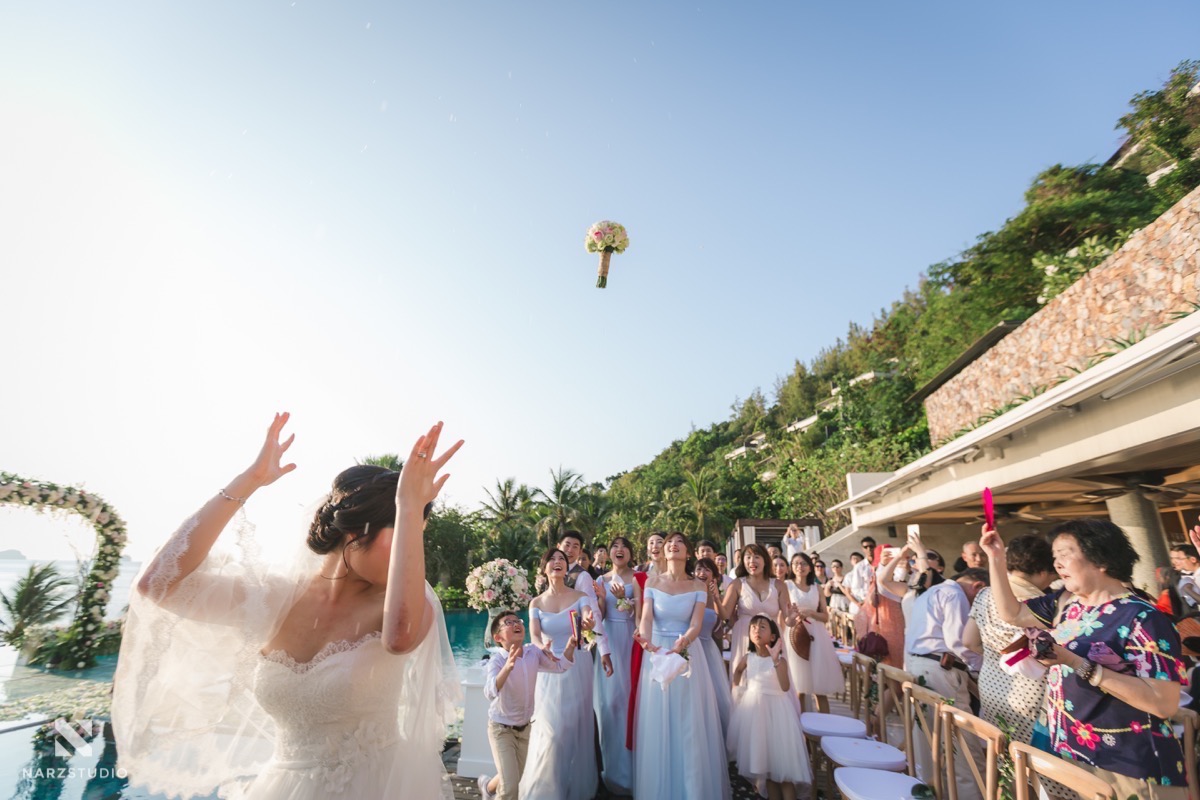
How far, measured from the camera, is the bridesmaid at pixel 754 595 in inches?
224

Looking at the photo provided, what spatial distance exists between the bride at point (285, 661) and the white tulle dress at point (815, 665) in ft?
19.0

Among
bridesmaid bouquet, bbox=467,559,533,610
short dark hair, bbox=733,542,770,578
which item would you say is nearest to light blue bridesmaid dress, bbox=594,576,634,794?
bridesmaid bouquet, bbox=467,559,533,610

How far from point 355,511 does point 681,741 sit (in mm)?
3747

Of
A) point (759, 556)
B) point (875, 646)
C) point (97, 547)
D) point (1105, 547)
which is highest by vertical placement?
point (97, 547)

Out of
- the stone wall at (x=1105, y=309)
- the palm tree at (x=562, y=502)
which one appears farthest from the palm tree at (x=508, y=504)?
the stone wall at (x=1105, y=309)

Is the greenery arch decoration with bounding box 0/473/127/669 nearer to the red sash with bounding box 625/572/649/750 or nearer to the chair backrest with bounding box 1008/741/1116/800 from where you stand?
the red sash with bounding box 625/572/649/750

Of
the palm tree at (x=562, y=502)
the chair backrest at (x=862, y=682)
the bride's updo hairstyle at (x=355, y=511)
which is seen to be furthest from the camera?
the palm tree at (x=562, y=502)

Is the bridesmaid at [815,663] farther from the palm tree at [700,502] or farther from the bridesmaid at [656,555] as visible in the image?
the palm tree at [700,502]

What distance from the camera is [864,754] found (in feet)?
12.3

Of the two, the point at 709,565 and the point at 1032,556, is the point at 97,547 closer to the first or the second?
the point at 709,565

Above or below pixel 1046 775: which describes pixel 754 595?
above

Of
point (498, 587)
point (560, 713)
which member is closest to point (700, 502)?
point (498, 587)

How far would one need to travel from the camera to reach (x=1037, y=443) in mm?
8016

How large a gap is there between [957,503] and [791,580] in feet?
18.7
